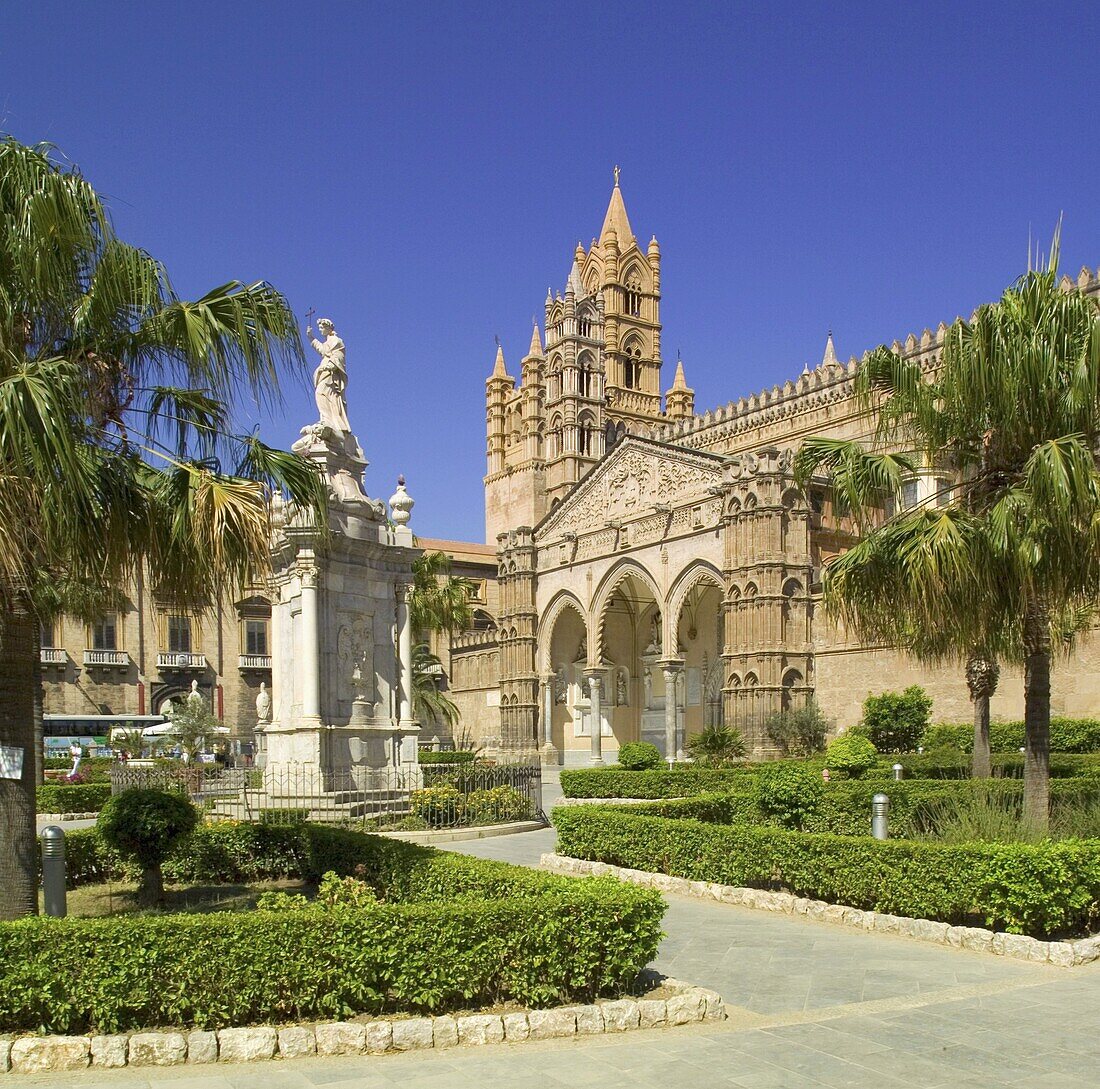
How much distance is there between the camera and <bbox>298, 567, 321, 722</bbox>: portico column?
54.8 ft

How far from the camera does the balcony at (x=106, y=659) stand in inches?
1962

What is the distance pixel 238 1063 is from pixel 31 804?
2899mm

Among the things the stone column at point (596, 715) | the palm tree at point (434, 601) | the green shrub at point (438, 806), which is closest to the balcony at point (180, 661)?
the stone column at point (596, 715)

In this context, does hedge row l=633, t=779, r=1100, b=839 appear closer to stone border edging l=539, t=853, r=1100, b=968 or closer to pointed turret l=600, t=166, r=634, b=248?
stone border edging l=539, t=853, r=1100, b=968

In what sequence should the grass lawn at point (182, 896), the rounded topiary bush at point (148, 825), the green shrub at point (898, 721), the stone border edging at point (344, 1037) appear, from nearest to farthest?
the stone border edging at point (344, 1037) < the rounded topiary bush at point (148, 825) < the grass lawn at point (182, 896) < the green shrub at point (898, 721)

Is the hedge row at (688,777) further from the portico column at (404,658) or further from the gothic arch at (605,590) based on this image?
the gothic arch at (605,590)

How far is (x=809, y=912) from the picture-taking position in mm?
10477

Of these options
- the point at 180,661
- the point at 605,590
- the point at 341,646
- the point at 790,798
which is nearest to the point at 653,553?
the point at 605,590

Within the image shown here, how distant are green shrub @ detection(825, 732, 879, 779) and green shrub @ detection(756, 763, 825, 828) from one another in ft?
35.8

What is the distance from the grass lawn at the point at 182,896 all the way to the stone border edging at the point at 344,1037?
13.4 feet

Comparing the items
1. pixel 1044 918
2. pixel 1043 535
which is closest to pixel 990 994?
pixel 1044 918

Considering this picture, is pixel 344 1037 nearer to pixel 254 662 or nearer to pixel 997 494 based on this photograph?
pixel 997 494

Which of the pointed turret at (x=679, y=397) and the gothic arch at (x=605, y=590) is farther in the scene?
the pointed turret at (x=679, y=397)

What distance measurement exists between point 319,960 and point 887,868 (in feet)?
18.2
